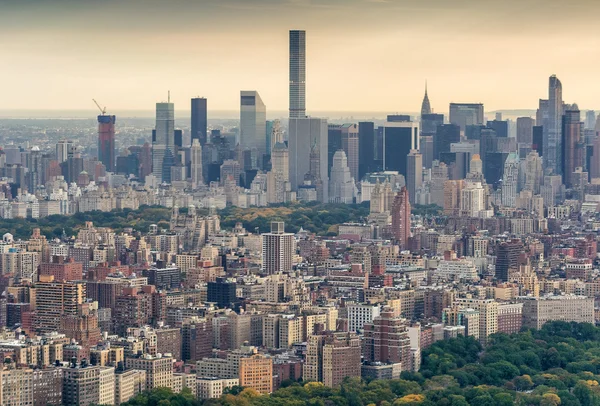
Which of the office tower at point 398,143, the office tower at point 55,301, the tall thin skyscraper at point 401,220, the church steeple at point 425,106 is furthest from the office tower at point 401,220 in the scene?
the office tower at point 398,143

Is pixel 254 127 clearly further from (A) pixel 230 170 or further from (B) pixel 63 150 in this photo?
(B) pixel 63 150

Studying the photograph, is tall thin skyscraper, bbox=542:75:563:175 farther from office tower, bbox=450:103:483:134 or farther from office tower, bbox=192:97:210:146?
office tower, bbox=192:97:210:146

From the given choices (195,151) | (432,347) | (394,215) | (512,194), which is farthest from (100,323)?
(195,151)

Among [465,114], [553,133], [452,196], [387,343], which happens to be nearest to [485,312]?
[387,343]

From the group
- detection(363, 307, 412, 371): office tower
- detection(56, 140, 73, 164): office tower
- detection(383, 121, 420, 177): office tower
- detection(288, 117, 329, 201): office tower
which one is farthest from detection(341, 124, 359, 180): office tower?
detection(363, 307, 412, 371): office tower

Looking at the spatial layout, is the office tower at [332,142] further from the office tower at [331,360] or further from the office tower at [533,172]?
the office tower at [331,360]

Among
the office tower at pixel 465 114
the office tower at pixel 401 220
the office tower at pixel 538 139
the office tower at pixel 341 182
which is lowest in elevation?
the office tower at pixel 401 220

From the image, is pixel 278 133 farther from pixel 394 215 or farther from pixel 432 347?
pixel 432 347
